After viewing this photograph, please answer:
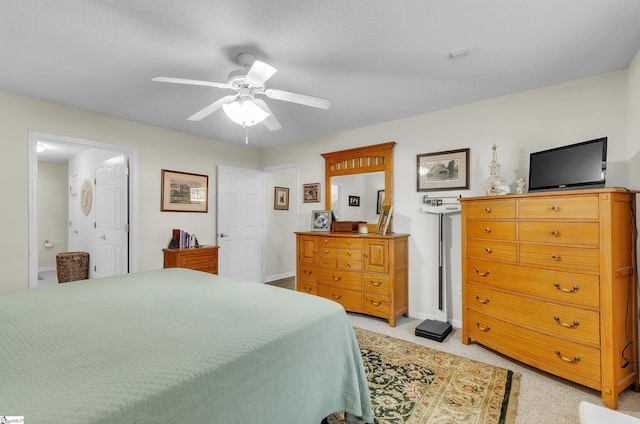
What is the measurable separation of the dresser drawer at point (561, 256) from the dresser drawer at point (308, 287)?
7.88 ft

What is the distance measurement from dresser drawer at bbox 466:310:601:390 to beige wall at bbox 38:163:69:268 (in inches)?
324

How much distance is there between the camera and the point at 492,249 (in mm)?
2570

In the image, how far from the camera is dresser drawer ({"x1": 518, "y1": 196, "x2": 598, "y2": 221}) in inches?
78.9

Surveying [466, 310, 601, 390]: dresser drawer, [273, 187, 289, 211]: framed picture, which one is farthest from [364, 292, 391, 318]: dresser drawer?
[273, 187, 289, 211]: framed picture

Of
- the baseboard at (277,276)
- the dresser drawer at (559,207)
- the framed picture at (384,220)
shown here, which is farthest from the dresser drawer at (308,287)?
the dresser drawer at (559,207)

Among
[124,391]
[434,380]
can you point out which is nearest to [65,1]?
[124,391]

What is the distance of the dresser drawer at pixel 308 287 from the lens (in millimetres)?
3935

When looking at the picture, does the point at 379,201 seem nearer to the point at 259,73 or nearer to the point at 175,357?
the point at 259,73

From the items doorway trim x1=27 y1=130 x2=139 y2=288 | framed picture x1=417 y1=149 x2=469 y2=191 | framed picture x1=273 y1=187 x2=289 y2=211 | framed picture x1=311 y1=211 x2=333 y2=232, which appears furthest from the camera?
framed picture x1=273 y1=187 x2=289 y2=211

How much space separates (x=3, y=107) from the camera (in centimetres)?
288

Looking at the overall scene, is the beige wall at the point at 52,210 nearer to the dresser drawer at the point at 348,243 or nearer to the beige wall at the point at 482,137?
the beige wall at the point at 482,137

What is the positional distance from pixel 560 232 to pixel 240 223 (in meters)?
4.27

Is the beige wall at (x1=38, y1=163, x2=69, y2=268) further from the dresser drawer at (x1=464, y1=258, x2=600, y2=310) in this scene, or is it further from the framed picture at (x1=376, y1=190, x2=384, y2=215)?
the dresser drawer at (x1=464, y1=258, x2=600, y2=310)

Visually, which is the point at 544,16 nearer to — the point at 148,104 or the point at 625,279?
the point at 625,279
